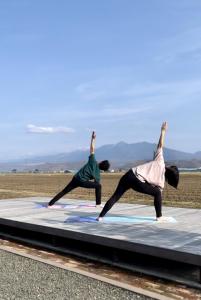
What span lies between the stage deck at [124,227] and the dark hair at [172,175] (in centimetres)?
68

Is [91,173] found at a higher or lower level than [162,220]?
A: higher

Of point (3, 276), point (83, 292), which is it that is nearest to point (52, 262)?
point (3, 276)

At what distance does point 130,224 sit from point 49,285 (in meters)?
2.29

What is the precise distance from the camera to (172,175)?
716cm

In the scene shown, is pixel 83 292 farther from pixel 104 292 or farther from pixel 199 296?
pixel 199 296

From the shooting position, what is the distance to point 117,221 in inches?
292

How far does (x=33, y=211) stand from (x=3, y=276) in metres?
3.48

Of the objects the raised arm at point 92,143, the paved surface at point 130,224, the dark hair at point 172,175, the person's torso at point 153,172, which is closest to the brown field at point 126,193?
the paved surface at point 130,224

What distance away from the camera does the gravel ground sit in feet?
15.8

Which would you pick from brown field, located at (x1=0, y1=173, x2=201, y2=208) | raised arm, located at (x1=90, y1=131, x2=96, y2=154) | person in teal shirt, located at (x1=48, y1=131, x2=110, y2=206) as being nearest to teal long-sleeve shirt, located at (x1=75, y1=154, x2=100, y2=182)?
person in teal shirt, located at (x1=48, y1=131, x2=110, y2=206)

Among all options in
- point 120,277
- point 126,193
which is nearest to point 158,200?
point 120,277

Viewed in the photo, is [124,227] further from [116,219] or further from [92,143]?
[92,143]

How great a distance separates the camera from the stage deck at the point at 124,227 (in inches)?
210

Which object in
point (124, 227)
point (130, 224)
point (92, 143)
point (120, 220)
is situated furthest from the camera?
point (92, 143)
